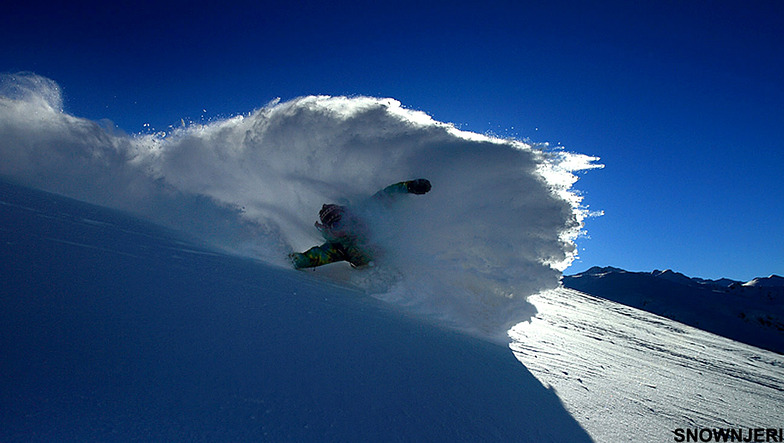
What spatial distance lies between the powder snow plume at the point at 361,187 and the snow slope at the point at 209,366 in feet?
6.23

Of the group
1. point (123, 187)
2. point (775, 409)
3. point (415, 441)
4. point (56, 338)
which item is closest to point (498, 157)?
point (775, 409)

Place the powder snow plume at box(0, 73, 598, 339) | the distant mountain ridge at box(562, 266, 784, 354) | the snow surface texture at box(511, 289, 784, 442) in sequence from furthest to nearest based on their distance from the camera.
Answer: the distant mountain ridge at box(562, 266, 784, 354)
the powder snow plume at box(0, 73, 598, 339)
the snow surface texture at box(511, 289, 784, 442)

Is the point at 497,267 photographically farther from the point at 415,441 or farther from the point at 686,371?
the point at 415,441

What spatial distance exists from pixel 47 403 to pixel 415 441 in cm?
119

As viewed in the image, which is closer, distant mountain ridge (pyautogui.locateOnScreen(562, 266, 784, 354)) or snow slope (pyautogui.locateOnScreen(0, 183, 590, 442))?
snow slope (pyautogui.locateOnScreen(0, 183, 590, 442))

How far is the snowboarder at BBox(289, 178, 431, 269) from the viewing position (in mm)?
5641

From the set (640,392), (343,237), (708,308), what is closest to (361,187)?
(343,237)

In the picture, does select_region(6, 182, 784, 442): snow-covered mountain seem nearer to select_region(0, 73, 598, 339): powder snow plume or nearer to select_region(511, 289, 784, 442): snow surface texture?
select_region(511, 289, 784, 442): snow surface texture

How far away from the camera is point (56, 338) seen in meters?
1.32

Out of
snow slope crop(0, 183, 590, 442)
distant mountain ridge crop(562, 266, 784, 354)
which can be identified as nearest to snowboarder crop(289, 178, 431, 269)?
snow slope crop(0, 183, 590, 442)

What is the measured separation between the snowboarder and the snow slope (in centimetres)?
262

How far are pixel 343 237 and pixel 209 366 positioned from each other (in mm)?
4410

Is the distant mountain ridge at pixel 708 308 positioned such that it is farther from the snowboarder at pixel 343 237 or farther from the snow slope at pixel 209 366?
the snow slope at pixel 209 366

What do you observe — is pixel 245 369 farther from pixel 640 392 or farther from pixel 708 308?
pixel 708 308
